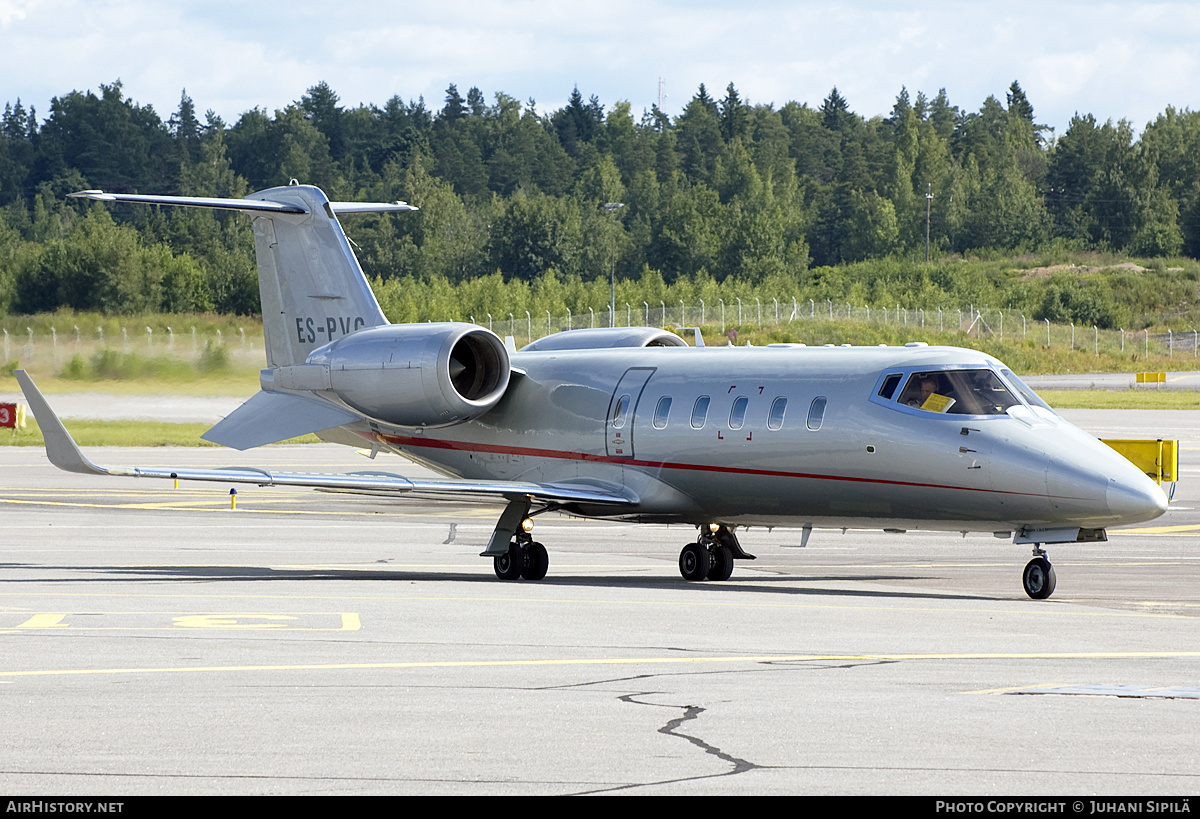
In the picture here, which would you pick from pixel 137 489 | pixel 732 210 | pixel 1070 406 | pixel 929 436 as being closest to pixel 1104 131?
pixel 732 210

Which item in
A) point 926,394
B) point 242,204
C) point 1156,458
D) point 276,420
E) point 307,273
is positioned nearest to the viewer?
point 926,394

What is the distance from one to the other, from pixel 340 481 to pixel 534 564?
291 cm

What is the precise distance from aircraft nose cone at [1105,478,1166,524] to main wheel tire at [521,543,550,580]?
297 inches

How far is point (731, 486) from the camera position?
20.7 m

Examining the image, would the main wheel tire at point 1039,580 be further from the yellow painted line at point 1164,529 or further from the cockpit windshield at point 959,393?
the yellow painted line at point 1164,529

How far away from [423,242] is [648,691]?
136 metres

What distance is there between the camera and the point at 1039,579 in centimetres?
1812

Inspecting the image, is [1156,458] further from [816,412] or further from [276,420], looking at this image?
[276,420]

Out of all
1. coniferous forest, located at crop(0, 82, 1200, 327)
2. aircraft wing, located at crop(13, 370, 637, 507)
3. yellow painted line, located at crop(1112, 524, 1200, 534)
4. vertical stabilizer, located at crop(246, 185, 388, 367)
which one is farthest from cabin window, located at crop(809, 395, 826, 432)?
coniferous forest, located at crop(0, 82, 1200, 327)

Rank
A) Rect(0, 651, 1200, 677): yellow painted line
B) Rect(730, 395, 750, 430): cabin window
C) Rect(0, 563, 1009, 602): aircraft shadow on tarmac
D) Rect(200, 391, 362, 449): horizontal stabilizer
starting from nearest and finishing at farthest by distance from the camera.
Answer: Rect(0, 651, 1200, 677): yellow painted line
Rect(0, 563, 1009, 602): aircraft shadow on tarmac
Rect(730, 395, 750, 430): cabin window
Rect(200, 391, 362, 449): horizontal stabilizer

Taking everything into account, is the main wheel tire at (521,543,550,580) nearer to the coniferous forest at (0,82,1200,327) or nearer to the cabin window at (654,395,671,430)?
the cabin window at (654,395,671,430)

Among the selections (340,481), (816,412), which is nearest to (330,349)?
(340,481)

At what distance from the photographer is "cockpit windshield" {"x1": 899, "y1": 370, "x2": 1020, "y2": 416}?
18688 mm

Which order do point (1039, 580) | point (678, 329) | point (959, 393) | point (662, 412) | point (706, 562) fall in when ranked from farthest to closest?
point (678, 329)
point (706, 562)
point (662, 412)
point (959, 393)
point (1039, 580)
